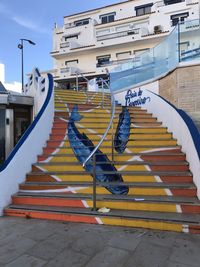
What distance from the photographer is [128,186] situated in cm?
481

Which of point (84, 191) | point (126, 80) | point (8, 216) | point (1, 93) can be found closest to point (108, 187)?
point (84, 191)

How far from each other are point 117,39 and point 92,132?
831 inches

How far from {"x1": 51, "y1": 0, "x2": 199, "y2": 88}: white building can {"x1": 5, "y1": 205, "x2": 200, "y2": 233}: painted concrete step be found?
66.2ft

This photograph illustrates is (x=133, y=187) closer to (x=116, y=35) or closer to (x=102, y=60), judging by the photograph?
(x=116, y=35)

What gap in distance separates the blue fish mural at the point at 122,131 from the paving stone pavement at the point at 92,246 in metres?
2.57

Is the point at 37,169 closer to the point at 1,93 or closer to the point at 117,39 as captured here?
the point at 1,93

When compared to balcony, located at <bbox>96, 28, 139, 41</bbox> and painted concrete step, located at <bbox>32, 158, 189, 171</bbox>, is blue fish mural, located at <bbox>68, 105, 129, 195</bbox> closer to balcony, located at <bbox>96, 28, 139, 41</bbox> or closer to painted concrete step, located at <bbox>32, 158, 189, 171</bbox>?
painted concrete step, located at <bbox>32, 158, 189, 171</bbox>

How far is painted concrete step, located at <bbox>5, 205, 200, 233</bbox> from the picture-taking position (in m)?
3.79

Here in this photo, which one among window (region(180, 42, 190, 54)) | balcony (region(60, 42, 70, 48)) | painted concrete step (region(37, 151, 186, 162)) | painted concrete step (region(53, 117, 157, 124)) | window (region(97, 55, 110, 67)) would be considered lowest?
painted concrete step (region(37, 151, 186, 162))

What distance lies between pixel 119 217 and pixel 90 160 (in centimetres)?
184

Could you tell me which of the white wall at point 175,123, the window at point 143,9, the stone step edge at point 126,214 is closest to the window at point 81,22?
the window at point 143,9

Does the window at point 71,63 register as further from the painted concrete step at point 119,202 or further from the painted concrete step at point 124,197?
the painted concrete step at point 119,202

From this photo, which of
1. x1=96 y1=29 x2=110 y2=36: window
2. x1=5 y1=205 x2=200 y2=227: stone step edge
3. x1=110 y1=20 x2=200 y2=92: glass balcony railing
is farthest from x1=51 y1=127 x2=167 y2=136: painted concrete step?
x1=96 y1=29 x2=110 y2=36: window

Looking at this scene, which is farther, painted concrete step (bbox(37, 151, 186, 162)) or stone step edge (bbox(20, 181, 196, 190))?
painted concrete step (bbox(37, 151, 186, 162))
